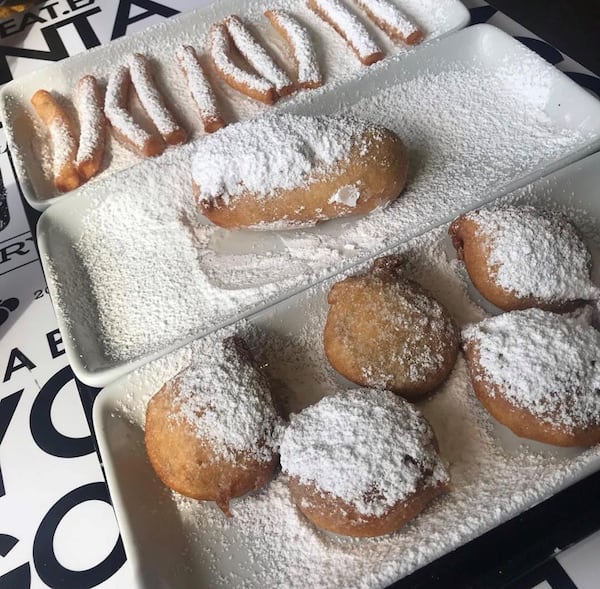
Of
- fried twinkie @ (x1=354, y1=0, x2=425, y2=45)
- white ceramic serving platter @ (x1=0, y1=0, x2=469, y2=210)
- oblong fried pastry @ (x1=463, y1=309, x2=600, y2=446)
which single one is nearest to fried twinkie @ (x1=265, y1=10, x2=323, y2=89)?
white ceramic serving platter @ (x1=0, y1=0, x2=469, y2=210)

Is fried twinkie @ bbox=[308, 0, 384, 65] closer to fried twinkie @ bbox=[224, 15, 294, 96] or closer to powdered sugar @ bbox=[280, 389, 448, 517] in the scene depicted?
fried twinkie @ bbox=[224, 15, 294, 96]

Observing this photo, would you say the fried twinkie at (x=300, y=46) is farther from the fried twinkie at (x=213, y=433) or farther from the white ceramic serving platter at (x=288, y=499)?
the fried twinkie at (x=213, y=433)

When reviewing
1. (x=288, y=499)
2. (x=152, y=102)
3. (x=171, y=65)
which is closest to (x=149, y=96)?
(x=152, y=102)

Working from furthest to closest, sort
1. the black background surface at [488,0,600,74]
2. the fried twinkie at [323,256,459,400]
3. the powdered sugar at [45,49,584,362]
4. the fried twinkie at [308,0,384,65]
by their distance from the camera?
the black background surface at [488,0,600,74] < the fried twinkie at [308,0,384,65] < the powdered sugar at [45,49,584,362] < the fried twinkie at [323,256,459,400]

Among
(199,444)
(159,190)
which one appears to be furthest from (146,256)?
(199,444)

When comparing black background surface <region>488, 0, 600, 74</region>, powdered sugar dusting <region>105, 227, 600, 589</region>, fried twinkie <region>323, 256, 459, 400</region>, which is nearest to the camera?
powdered sugar dusting <region>105, 227, 600, 589</region>

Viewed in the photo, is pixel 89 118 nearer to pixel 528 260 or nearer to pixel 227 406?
pixel 227 406

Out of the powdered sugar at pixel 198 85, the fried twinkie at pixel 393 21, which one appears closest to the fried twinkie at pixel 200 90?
the powdered sugar at pixel 198 85
